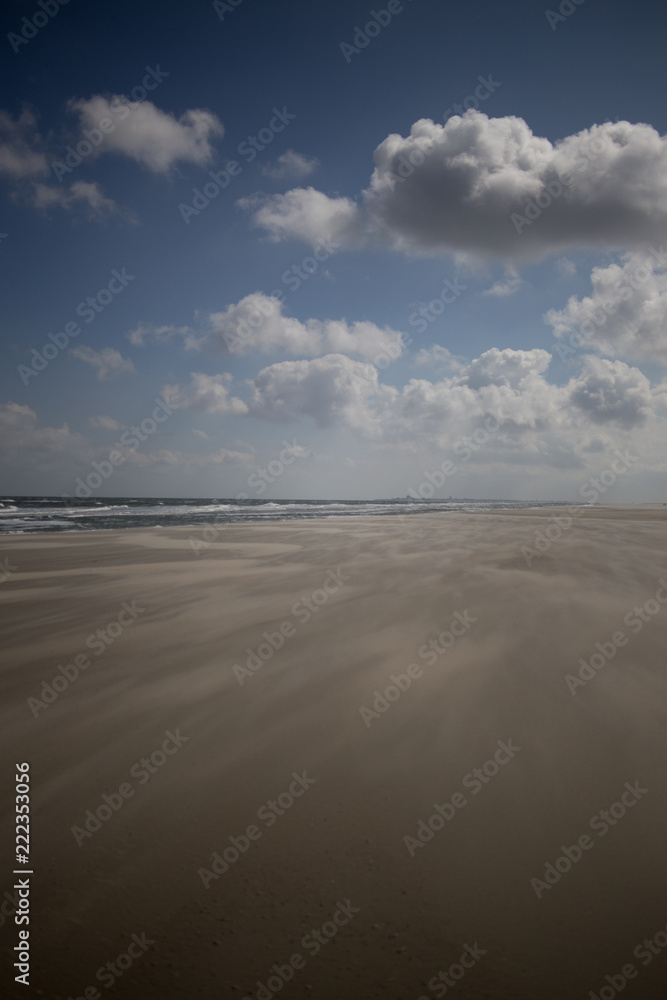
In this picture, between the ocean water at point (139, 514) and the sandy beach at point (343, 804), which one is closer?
the sandy beach at point (343, 804)

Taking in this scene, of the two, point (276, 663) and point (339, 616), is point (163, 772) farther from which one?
point (339, 616)

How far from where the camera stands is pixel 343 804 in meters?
2.84

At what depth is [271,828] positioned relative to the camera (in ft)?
8.80

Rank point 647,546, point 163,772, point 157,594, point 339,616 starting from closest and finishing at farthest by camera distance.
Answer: point 163,772 < point 339,616 < point 157,594 < point 647,546

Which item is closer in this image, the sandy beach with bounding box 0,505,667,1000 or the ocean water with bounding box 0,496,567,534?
the sandy beach with bounding box 0,505,667,1000

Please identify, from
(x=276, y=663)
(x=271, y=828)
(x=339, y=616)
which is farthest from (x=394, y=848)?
(x=339, y=616)

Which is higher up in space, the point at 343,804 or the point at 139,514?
the point at 139,514

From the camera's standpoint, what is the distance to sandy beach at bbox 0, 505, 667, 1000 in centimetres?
197

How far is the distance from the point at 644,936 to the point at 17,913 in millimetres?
2921

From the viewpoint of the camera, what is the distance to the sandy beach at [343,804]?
197 centimetres

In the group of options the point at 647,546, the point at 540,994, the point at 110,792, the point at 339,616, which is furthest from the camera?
the point at 647,546

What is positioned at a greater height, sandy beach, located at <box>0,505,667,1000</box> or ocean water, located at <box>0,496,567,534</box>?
ocean water, located at <box>0,496,567,534</box>

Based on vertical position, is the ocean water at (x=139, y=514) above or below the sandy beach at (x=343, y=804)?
above

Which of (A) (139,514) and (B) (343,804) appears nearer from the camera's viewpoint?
(B) (343,804)
